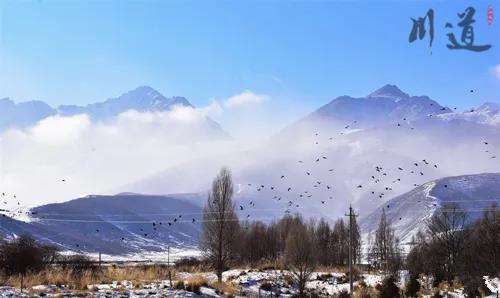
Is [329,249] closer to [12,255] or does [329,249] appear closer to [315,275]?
[315,275]

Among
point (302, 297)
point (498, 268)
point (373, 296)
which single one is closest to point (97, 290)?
point (302, 297)

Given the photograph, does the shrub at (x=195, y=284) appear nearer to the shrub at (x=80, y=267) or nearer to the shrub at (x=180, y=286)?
the shrub at (x=180, y=286)

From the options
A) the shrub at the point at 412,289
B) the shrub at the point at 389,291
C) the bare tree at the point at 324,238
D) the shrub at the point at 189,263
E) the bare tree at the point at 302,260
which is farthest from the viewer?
the bare tree at the point at 324,238

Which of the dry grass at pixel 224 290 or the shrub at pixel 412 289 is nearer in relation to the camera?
the dry grass at pixel 224 290

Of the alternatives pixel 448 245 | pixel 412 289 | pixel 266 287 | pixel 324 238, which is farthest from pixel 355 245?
pixel 412 289

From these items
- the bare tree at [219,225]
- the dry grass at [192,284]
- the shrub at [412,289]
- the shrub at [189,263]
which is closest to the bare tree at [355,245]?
the shrub at [189,263]

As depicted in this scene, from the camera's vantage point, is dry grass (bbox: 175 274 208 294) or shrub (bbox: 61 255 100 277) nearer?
dry grass (bbox: 175 274 208 294)

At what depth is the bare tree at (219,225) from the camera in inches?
2062

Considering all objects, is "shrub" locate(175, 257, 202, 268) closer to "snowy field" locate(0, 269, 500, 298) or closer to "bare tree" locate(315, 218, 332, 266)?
"snowy field" locate(0, 269, 500, 298)

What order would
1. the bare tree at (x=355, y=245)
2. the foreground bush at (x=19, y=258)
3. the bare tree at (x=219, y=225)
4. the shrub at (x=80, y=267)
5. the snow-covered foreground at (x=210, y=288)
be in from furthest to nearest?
the bare tree at (x=355, y=245)
the bare tree at (x=219, y=225)
the foreground bush at (x=19, y=258)
the shrub at (x=80, y=267)
the snow-covered foreground at (x=210, y=288)

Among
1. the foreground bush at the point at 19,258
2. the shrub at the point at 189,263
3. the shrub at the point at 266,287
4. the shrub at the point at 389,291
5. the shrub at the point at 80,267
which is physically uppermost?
the foreground bush at the point at 19,258

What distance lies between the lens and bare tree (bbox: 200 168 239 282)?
52375mm

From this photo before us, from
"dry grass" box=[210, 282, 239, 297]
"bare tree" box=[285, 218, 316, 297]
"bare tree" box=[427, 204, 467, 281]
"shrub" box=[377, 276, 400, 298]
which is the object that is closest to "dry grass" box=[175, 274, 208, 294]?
"dry grass" box=[210, 282, 239, 297]

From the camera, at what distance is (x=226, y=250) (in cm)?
5275
